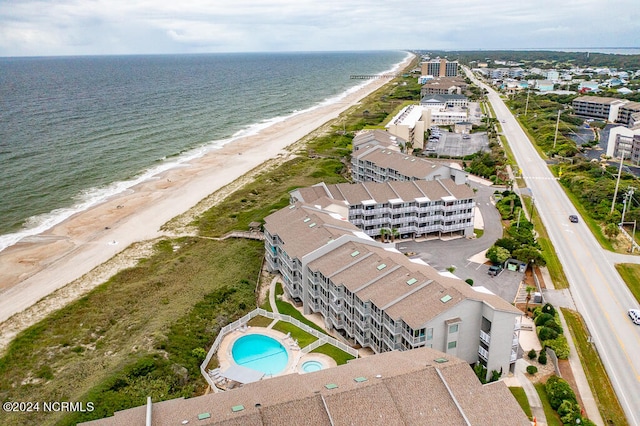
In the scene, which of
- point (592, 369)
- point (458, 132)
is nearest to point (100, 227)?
point (592, 369)

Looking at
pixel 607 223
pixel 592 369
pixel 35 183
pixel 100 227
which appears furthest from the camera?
pixel 35 183

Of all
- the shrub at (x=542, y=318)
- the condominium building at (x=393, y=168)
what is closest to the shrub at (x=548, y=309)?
the shrub at (x=542, y=318)

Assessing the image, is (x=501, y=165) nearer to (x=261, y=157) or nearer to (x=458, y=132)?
(x=458, y=132)

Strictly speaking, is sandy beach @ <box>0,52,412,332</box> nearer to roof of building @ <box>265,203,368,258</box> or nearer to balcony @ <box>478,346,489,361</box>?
roof of building @ <box>265,203,368,258</box>

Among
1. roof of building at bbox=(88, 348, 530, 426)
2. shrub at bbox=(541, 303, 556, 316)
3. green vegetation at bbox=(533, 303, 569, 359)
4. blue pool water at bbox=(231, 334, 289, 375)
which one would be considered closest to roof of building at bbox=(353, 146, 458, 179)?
shrub at bbox=(541, 303, 556, 316)

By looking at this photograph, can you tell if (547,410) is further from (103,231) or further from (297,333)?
(103,231)

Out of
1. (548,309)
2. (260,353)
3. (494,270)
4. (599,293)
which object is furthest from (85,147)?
(599,293)

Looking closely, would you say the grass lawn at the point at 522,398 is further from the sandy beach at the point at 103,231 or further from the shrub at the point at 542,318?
the sandy beach at the point at 103,231
